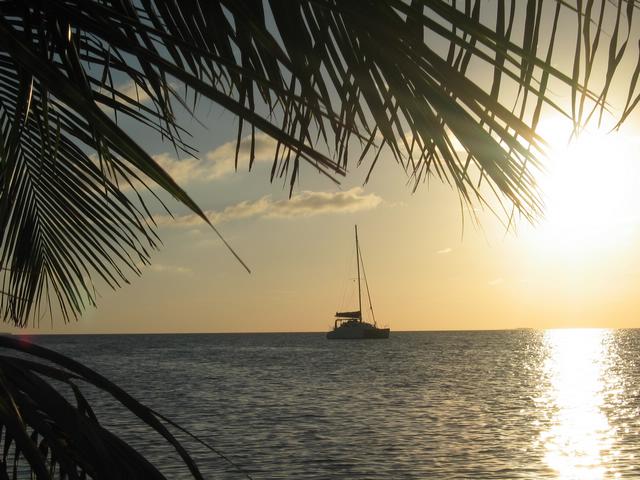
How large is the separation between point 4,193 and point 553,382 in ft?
194

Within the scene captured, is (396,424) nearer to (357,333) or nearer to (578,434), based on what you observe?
(578,434)

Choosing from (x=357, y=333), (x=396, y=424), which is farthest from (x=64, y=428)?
(x=357, y=333)

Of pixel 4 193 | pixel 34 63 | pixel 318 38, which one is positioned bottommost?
pixel 4 193

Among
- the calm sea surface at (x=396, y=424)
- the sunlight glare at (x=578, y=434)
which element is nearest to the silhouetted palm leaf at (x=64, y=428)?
the calm sea surface at (x=396, y=424)

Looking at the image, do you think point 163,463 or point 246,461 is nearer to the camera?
point 163,463

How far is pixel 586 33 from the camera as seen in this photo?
90 centimetres

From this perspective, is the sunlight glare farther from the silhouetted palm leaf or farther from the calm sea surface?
the silhouetted palm leaf

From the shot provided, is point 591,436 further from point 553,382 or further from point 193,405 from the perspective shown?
point 553,382

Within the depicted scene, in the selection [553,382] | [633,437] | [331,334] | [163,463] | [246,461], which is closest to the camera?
[163,463]

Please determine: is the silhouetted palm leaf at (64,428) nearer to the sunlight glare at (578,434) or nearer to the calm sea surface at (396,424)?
the calm sea surface at (396,424)

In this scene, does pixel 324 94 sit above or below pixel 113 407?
above

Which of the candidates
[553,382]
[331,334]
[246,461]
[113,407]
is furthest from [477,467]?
[331,334]

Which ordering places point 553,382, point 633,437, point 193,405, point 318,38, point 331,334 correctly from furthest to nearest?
1. point 331,334
2. point 553,382
3. point 193,405
4. point 633,437
5. point 318,38

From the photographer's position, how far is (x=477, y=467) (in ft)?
69.3
